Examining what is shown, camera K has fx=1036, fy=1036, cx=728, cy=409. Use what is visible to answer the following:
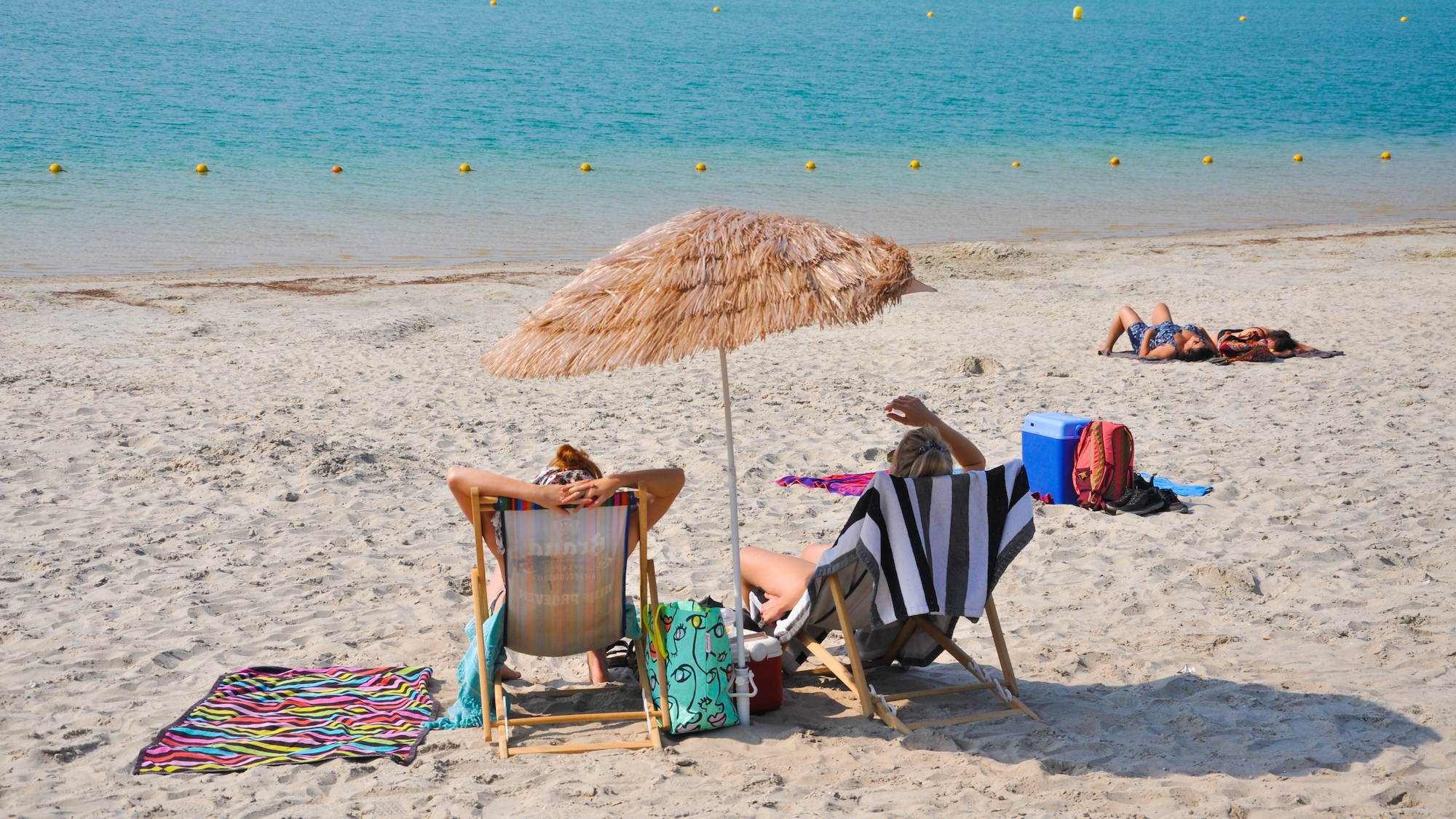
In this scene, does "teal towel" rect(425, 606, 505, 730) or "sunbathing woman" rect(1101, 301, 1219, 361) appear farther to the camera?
"sunbathing woman" rect(1101, 301, 1219, 361)

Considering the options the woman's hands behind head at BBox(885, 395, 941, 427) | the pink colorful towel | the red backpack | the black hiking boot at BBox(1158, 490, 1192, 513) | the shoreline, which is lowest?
the black hiking boot at BBox(1158, 490, 1192, 513)

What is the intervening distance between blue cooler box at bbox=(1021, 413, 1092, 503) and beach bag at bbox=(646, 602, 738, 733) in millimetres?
2750

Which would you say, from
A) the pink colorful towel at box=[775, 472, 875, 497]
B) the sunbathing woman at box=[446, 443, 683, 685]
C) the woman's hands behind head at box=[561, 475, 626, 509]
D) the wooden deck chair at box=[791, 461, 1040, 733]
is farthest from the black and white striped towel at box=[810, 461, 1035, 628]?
the pink colorful towel at box=[775, 472, 875, 497]

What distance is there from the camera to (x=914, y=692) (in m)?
3.51

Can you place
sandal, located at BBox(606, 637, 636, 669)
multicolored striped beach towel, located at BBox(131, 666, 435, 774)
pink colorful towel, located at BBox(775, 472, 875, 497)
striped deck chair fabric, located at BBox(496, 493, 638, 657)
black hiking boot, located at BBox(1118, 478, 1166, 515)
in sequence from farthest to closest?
1. pink colorful towel, located at BBox(775, 472, 875, 497)
2. black hiking boot, located at BBox(1118, 478, 1166, 515)
3. sandal, located at BBox(606, 637, 636, 669)
4. striped deck chair fabric, located at BBox(496, 493, 638, 657)
5. multicolored striped beach towel, located at BBox(131, 666, 435, 774)

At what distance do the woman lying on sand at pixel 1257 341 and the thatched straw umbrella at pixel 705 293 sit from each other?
6.28 meters

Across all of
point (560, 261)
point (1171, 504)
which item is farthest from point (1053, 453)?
point (560, 261)

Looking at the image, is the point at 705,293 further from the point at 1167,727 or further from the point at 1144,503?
the point at 1144,503

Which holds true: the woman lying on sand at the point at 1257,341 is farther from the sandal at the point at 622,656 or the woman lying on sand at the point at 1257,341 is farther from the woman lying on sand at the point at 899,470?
the sandal at the point at 622,656

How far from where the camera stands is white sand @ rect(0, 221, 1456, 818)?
2.89 m

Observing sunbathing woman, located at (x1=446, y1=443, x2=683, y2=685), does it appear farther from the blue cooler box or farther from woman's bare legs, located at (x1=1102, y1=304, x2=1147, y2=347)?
woman's bare legs, located at (x1=1102, y1=304, x2=1147, y2=347)

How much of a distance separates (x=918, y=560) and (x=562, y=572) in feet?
3.55

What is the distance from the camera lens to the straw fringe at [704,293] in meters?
2.87

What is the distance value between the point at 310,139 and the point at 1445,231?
23276 mm
